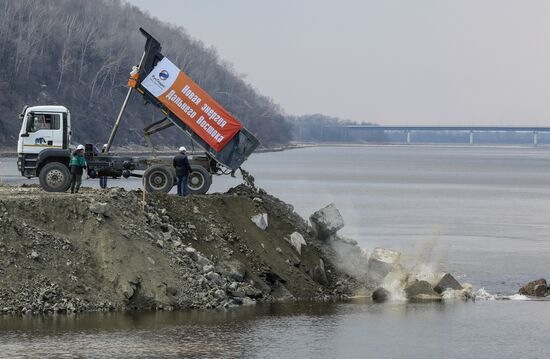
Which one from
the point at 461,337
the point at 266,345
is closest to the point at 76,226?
the point at 266,345

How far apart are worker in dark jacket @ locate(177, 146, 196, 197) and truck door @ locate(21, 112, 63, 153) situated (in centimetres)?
425

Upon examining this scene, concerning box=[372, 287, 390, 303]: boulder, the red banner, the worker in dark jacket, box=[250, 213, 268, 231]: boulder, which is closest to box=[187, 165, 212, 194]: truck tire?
the red banner

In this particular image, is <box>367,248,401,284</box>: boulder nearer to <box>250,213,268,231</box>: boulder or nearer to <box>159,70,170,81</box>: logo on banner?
<box>250,213,268,231</box>: boulder

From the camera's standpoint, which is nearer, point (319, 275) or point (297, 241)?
point (319, 275)

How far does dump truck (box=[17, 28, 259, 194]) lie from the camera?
36250 mm

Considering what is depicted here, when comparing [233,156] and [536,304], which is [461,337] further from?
[233,156]

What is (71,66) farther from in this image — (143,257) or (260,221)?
(143,257)

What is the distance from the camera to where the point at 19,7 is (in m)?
147

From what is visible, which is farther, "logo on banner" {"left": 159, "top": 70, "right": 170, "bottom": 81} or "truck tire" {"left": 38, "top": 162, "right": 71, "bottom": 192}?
"logo on banner" {"left": 159, "top": 70, "right": 170, "bottom": 81}

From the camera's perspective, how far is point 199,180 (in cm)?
3694

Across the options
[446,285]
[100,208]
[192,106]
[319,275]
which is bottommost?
[446,285]

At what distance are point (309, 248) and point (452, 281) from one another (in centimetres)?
449

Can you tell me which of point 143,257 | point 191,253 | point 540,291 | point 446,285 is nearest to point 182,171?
point 191,253

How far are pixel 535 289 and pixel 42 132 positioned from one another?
1656cm
